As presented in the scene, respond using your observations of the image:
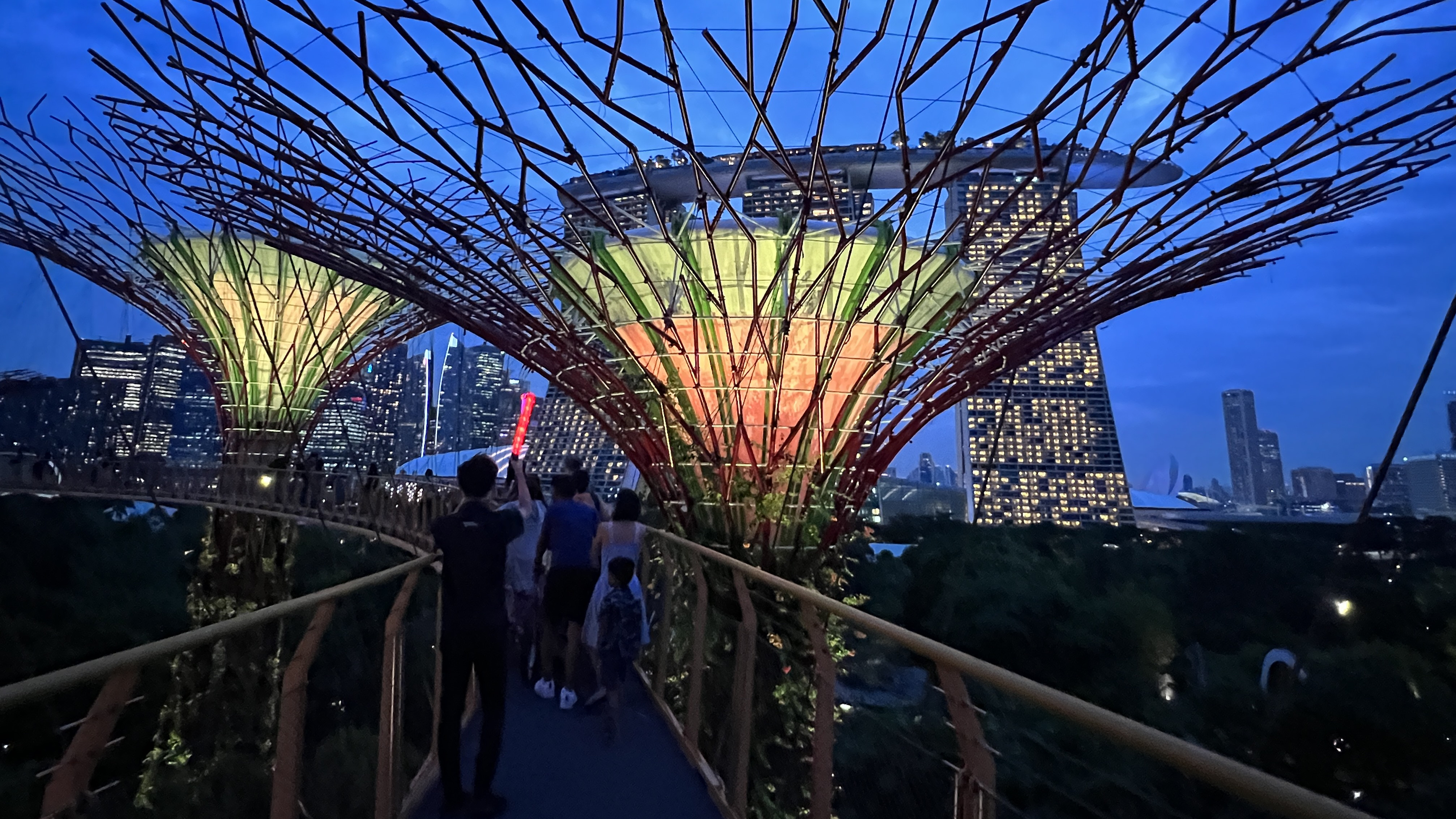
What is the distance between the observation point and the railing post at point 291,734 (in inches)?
95.0

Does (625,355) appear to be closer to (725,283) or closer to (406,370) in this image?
(725,283)

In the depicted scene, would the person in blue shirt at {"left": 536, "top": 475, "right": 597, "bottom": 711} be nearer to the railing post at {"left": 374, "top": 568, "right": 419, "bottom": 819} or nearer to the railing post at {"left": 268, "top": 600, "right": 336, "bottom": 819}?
the railing post at {"left": 374, "top": 568, "right": 419, "bottom": 819}

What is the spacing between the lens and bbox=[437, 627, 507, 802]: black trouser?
3520mm

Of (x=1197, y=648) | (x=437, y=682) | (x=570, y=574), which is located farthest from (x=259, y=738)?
(x=1197, y=648)

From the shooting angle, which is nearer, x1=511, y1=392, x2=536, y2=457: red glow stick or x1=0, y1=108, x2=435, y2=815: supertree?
x1=0, y1=108, x2=435, y2=815: supertree

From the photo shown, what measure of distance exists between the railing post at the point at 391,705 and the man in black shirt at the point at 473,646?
0.16 metres

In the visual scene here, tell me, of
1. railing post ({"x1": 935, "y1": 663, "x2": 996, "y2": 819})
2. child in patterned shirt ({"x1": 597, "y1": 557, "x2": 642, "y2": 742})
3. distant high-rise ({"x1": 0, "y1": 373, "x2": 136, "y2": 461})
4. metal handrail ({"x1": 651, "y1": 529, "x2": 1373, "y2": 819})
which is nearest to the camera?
metal handrail ({"x1": 651, "y1": 529, "x2": 1373, "y2": 819})

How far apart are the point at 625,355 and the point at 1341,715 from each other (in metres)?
14.6

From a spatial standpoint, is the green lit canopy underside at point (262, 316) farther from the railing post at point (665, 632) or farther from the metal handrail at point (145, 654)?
the metal handrail at point (145, 654)


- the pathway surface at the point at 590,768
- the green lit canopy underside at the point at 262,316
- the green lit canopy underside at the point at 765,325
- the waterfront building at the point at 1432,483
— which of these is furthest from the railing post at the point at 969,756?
the waterfront building at the point at 1432,483

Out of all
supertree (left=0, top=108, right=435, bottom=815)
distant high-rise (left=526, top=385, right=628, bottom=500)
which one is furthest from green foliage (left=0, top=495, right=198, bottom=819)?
distant high-rise (left=526, top=385, right=628, bottom=500)

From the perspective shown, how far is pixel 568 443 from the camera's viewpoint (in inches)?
1886

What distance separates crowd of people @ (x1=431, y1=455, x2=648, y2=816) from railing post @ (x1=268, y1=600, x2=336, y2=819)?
1.03 m

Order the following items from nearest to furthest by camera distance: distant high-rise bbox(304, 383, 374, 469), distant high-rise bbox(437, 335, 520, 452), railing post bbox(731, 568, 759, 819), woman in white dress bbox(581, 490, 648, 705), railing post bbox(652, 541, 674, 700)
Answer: railing post bbox(731, 568, 759, 819)
woman in white dress bbox(581, 490, 648, 705)
railing post bbox(652, 541, 674, 700)
distant high-rise bbox(304, 383, 374, 469)
distant high-rise bbox(437, 335, 520, 452)
